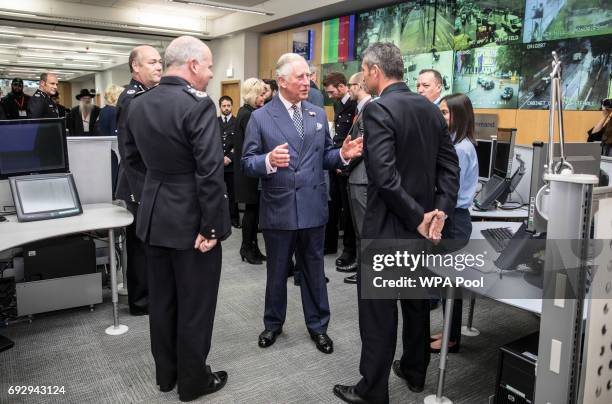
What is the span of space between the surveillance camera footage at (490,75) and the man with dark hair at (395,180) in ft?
13.5

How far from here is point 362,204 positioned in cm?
299

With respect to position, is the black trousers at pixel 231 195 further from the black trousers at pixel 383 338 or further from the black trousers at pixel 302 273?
the black trousers at pixel 383 338

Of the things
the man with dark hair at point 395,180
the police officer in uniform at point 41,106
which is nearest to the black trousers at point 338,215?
the man with dark hair at point 395,180

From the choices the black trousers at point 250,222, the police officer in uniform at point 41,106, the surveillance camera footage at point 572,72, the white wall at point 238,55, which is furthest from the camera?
the white wall at point 238,55

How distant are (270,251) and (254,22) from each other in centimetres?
733

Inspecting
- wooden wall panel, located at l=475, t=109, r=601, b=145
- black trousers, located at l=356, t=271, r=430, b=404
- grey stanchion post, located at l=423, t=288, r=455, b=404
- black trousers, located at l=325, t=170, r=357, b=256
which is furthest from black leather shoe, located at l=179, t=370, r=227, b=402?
wooden wall panel, located at l=475, t=109, r=601, b=145

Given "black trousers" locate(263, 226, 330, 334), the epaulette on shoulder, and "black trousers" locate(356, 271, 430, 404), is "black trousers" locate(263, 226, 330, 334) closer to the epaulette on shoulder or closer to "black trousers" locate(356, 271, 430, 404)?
"black trousers" locate(356, 271, 430, 404)

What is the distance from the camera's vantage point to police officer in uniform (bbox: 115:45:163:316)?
260 cm

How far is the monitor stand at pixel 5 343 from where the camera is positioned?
257cm

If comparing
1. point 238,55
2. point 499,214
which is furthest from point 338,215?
point 238,55

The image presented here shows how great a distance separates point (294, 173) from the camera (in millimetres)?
2443

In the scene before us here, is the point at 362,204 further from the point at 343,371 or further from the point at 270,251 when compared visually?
the point at 343,371

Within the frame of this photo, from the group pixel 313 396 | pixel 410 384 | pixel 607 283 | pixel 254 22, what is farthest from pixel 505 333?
pixel 254 22

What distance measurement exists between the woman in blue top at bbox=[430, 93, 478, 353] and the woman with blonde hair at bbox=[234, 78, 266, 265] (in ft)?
5.68
